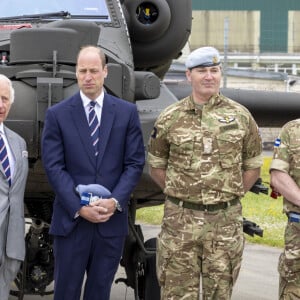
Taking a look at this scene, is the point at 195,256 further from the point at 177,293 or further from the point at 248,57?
the point at 248,57

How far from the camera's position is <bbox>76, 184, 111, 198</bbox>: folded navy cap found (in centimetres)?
455

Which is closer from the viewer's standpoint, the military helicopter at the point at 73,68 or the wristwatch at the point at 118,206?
the wristwatch at the point at 118,206

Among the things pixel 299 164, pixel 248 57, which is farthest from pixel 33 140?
pixel 248 57

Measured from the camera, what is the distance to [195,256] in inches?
184

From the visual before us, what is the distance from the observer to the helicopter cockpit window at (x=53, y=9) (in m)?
6.43

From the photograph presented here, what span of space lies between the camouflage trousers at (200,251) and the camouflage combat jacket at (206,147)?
12cm

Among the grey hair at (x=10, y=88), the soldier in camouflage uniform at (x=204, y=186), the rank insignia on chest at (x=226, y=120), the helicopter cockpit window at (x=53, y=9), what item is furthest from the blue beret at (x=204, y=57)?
the helicopter cockpit window at (x=53, y=9)

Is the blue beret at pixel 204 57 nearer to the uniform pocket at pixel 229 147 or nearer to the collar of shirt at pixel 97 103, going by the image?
the uniform pocket at pixel 229 147

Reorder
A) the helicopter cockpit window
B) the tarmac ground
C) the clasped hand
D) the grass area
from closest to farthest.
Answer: the clasped hand, the helicopter cockpit window, the tarmac ground, the grass area

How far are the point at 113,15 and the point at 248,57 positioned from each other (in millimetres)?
34564

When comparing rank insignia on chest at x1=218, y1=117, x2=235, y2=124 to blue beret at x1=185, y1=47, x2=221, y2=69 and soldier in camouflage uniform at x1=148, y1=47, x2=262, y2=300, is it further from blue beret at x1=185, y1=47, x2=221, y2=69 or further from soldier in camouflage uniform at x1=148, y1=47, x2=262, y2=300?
blue beret at x1=185, y1=47, x2=221, y2=69

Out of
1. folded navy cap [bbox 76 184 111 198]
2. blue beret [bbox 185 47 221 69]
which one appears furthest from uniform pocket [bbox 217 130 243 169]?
folded navy cap [bbox 76 184 111 198]

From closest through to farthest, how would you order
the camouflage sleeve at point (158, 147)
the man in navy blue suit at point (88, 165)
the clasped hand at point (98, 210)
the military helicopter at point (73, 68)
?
the clasped hand at point (98, 210) → the man in navy blue suit at point (88, 165) → the camouflage sleeve at point (158, 147) → the military helicopter at point (73, 68)

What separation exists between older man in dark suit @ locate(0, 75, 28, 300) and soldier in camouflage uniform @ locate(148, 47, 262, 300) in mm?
818
